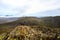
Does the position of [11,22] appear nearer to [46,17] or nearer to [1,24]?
[1,24]

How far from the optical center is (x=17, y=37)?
29.1 feet

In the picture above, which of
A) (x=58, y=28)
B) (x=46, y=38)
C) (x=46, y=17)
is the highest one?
(x=46, y=17)

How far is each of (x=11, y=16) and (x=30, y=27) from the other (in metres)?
1.72

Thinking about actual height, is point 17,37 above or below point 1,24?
below

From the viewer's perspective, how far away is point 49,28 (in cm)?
898

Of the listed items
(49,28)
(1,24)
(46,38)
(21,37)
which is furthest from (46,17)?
(1,24)

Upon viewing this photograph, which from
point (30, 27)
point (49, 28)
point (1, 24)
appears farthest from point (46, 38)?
point (1, 24)

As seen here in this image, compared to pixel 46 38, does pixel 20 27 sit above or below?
above

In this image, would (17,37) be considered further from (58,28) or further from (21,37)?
(58,28)

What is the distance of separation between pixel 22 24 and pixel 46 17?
1846 millimetres

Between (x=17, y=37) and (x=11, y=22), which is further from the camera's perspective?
(x=11, y=22)

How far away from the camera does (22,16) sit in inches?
382

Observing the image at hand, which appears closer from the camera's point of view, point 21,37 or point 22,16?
point 21,37

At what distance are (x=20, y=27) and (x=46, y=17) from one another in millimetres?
2071
